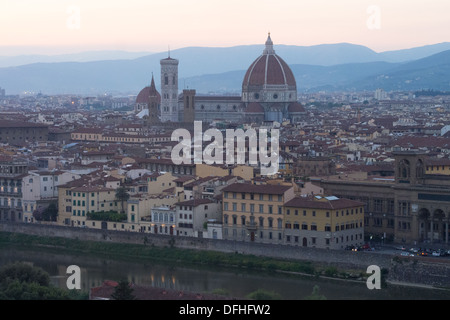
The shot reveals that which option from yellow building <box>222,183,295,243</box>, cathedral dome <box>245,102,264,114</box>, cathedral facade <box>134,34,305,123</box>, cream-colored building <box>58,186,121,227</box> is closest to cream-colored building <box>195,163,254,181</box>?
cream-colored building <box>58,186,121,227</box>

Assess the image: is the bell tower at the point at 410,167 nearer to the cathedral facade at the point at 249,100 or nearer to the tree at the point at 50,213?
the tree at the point at 50,213

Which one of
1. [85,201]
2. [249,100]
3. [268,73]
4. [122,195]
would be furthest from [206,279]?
[249,100]

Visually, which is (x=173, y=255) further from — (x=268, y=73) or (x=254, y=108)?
(x=268, y=73)

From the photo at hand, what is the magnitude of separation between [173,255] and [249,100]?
60.8m

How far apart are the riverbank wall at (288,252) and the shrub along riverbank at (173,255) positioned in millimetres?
204

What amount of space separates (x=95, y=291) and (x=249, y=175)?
15.7 meters

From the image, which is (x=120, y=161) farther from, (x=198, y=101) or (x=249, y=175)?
(x=198, y=101)

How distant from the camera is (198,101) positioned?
94.2m

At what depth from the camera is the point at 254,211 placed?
32750mm

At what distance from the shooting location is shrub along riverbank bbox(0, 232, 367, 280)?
2997 cm

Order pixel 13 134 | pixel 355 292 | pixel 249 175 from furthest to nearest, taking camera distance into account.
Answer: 1. pixel 13 134
2. pixel 249 175
3. pixel 355 292

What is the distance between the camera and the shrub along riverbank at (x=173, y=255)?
98.3 ft
